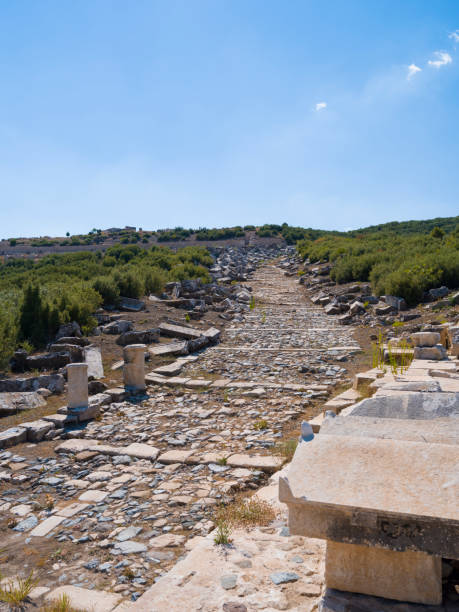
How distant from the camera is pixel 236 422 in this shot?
7.27 m

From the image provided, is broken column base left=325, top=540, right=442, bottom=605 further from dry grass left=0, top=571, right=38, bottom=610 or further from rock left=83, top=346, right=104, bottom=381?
rock left=83, top=346, right=104, bottom=381

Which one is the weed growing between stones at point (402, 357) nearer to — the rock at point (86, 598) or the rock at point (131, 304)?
the rock at point (86, 598)

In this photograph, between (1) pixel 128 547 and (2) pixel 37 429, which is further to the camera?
(2) pixel 37 429

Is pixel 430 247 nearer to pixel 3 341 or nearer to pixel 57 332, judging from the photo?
pixel 57 332

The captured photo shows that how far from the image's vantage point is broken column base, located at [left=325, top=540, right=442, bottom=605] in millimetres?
2223

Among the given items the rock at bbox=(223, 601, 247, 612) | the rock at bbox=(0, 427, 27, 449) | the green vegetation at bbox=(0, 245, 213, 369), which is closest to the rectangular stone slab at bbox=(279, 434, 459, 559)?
the rock at bbox=(223, 601, 247, 612)

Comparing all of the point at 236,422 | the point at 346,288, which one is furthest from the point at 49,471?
the point at 346,288

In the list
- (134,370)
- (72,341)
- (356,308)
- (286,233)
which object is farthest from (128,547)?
(286,233)

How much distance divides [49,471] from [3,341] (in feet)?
17.6

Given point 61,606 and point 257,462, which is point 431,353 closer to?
point 257,462

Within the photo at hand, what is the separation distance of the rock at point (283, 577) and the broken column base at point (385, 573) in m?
0.46

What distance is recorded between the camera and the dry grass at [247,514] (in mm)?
3871

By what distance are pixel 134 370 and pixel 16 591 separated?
6238 mm

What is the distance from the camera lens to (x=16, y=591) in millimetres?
3191
